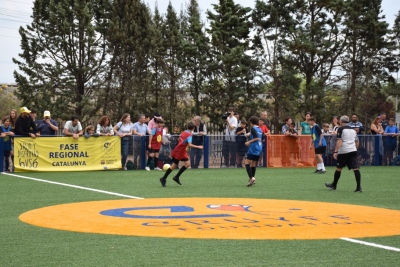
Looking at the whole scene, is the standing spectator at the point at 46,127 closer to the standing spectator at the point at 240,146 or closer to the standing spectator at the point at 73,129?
the standing spectator at the point at 73,129

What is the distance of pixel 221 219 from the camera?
34.0ft

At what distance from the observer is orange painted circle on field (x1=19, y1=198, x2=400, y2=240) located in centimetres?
906

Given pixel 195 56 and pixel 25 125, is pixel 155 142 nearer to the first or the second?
pixel 25 125

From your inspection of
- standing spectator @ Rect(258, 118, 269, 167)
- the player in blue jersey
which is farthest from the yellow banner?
the player in blue jersey

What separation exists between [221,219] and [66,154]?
1347 centimetres

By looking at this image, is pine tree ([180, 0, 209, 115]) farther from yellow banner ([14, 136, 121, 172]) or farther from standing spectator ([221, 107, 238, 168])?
yellow banner ([14, 136, 121, 172])

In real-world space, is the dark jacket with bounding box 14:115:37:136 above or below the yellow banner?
above

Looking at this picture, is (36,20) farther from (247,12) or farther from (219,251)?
(219,251)

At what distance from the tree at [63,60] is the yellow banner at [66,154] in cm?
1621

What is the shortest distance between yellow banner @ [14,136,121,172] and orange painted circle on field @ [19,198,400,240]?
9841 millimetres

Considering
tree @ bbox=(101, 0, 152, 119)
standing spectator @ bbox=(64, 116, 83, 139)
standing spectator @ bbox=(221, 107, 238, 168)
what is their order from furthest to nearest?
tree @ bbox=(101, 0, 152, 119), standing spectator @ bbox=(221, 107, 238, 168), standing spectator @ bbox=(64, 116, 83, 139)

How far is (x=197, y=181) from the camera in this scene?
18.7 meters

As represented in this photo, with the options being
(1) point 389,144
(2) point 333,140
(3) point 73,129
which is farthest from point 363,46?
(3) point 73,129

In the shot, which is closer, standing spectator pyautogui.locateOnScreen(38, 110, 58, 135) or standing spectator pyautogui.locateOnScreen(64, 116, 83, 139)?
standing spectator pyautogui.locateOnScreen(64, 116, 83, 139)
